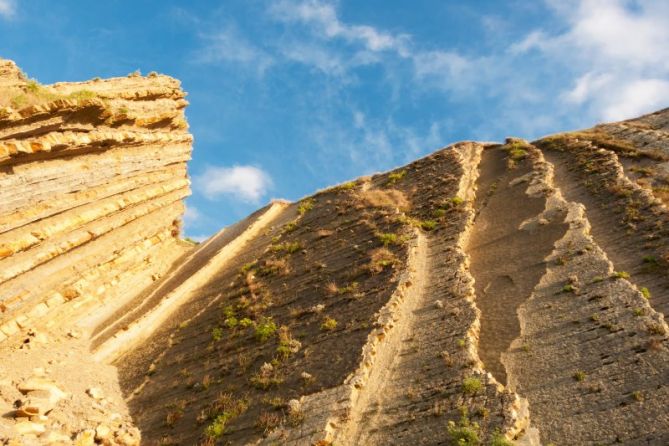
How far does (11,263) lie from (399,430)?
1471cm

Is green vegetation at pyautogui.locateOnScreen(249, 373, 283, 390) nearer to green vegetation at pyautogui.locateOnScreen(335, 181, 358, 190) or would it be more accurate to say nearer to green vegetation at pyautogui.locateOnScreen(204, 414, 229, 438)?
green vegetation at pyautogui.locateOnScreen(204, 414, 229, 438)

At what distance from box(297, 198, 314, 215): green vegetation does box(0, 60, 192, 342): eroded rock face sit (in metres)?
7.79

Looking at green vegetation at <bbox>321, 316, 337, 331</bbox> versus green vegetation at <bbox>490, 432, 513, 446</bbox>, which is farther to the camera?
green vegetation at <bbox>321, 316, 337, 331</bbox>

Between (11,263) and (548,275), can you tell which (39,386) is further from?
(548,275)

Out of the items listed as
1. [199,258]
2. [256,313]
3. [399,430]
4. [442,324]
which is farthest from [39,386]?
[199,258]

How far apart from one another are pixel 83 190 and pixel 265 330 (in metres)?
10.4

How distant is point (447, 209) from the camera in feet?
85.7

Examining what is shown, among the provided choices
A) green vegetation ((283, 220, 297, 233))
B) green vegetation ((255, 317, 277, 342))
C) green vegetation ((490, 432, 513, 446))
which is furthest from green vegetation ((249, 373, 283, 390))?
green vegetation ((283, 220, 297, 233))

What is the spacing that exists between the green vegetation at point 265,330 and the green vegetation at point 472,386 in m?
8.00

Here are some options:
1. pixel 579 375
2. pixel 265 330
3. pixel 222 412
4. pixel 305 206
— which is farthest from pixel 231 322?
pixel 305 206

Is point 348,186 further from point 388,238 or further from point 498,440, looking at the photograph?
point 498,440

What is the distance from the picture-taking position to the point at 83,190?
22.8 metres

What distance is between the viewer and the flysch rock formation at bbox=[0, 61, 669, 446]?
45.7ft

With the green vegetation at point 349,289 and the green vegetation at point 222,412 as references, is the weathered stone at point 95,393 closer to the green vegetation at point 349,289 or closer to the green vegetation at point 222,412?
the green vegetation at point 222,412
